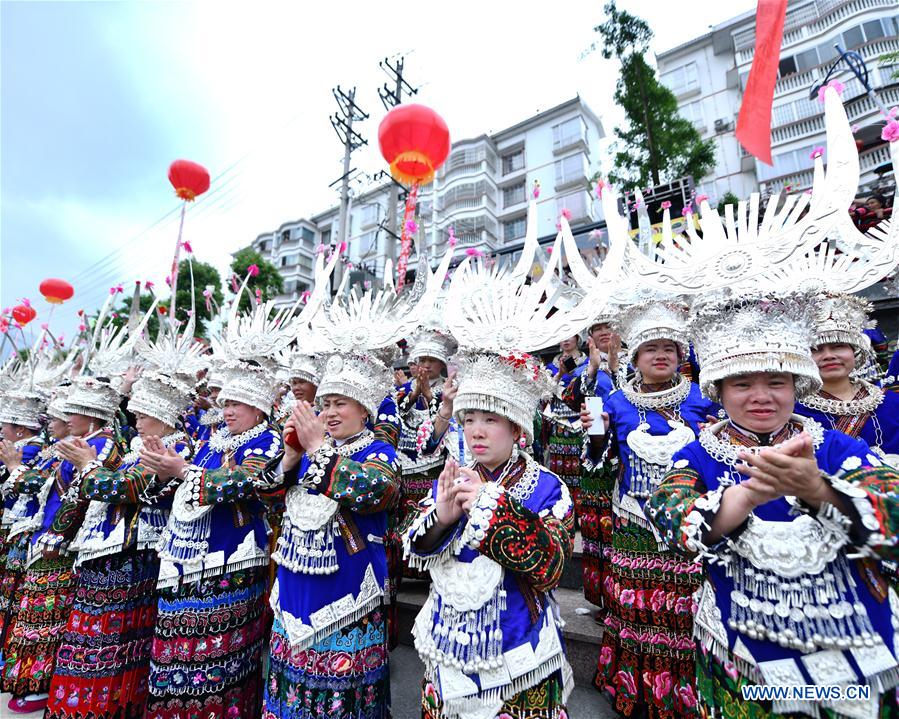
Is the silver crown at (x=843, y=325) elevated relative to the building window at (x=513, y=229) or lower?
lower

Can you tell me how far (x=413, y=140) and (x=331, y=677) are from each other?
7426mm

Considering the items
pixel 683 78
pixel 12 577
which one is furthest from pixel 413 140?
pixel 683 78

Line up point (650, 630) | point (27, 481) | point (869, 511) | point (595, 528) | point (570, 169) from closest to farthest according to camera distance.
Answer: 1. point (869, 511)
2. point (650, 630)
3. point (595, 528)
4. point (27, 481)
5. point (570, 169)

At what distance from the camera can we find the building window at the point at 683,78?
28.6 metres

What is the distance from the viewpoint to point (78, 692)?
309cm

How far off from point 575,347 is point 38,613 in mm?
5559

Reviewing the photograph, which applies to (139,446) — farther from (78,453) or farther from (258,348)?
(258,348)

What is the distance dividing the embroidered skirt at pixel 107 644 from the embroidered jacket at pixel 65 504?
1.68ft

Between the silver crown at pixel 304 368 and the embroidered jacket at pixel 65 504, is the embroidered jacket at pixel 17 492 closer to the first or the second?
the embroidered jacket at pixel 65 504

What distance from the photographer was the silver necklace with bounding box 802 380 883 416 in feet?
8.78

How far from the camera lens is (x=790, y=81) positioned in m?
24.5

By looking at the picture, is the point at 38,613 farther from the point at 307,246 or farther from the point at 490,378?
the point at 307,246

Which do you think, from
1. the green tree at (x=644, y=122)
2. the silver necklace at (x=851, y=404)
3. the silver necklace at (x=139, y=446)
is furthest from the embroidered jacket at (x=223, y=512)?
the green tree at (x=644, y=122)

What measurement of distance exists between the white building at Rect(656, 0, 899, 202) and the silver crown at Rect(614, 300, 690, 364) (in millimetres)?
21566
